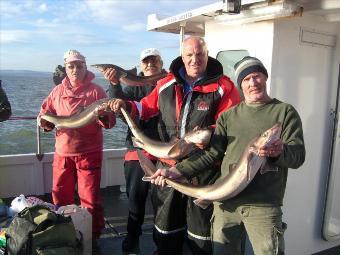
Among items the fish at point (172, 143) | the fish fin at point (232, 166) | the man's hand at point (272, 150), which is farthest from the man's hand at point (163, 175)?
the man's hand at point (272, 150)

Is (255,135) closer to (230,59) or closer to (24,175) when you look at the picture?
(230,59)

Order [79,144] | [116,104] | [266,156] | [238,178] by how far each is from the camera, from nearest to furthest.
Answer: [266,156]
[238,178]
[116,104]
[79,144]

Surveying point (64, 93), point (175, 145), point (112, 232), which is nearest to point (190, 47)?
point (175, 145)

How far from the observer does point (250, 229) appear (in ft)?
10.1

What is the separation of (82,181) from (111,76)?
1391 millimetres

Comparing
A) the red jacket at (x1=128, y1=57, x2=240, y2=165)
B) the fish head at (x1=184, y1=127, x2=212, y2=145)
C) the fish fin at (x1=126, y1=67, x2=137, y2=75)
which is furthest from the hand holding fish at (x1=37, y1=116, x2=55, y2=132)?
the fish head at (x1=184, y1=127, x2=212, y2=145)

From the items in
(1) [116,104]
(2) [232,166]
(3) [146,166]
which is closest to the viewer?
(2) [232,166]

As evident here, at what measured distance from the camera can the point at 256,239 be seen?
306cm

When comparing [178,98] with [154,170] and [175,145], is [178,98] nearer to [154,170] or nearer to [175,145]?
[175,145]

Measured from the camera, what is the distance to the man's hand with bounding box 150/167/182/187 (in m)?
3.47

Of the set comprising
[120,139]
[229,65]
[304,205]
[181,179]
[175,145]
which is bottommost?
[120,139]

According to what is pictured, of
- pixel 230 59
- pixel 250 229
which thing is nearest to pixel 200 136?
pixel 250 229

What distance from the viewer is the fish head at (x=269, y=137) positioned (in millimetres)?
2672

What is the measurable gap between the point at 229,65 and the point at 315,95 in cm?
102
